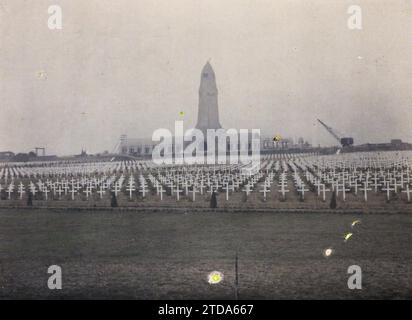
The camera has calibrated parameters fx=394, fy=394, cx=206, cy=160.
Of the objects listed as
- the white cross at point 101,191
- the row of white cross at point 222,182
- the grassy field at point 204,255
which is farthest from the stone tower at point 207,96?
the grassy field at point 204,255

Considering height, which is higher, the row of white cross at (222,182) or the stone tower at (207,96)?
the stone tower at (207,96)

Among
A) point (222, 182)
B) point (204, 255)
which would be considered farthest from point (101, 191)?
point (204, 255)

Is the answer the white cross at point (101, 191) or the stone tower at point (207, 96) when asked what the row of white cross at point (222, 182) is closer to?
the white cross at point (101, 191)

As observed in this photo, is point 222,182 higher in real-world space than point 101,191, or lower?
higher

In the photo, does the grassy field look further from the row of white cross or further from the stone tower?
the stone tower

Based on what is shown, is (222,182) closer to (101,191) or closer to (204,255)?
(101,191)
